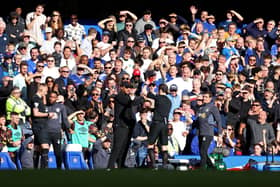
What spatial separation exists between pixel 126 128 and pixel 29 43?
564 centimetres

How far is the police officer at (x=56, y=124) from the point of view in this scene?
21109 millimetres

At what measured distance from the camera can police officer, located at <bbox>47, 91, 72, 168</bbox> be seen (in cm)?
2111

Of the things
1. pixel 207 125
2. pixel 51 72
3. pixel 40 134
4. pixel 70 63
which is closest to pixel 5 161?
pixel 40 134

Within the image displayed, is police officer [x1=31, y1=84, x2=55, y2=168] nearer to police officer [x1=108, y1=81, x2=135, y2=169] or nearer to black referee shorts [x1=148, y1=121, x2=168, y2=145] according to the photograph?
police officer [x1=108, y1=81, x2=135, y2=169]

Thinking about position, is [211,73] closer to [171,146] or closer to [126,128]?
[171,146]

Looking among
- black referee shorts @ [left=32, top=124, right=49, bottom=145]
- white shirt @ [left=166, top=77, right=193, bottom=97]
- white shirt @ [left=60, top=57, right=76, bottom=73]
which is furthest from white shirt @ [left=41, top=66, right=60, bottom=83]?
black referee shorts @ [left=32, top=124, right=49, bottom=145]

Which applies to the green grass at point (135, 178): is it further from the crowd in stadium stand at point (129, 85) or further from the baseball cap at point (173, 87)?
the baseball cap at point (173, 87)

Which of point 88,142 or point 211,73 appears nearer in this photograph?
point 88,142

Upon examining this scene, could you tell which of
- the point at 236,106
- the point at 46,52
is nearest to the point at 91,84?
the point at 46,52

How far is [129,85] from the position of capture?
20.5 metres

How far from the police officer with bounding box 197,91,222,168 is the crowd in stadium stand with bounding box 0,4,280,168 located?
0.08 m

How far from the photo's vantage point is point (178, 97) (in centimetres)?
2356

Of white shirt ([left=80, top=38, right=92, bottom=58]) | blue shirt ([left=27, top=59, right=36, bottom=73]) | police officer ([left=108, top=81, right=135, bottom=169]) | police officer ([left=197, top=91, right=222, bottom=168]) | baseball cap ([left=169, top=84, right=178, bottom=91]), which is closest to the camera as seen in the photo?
police officer ([left=108, top=81, right=135, bottom=169])

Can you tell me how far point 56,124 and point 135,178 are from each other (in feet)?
18.1
